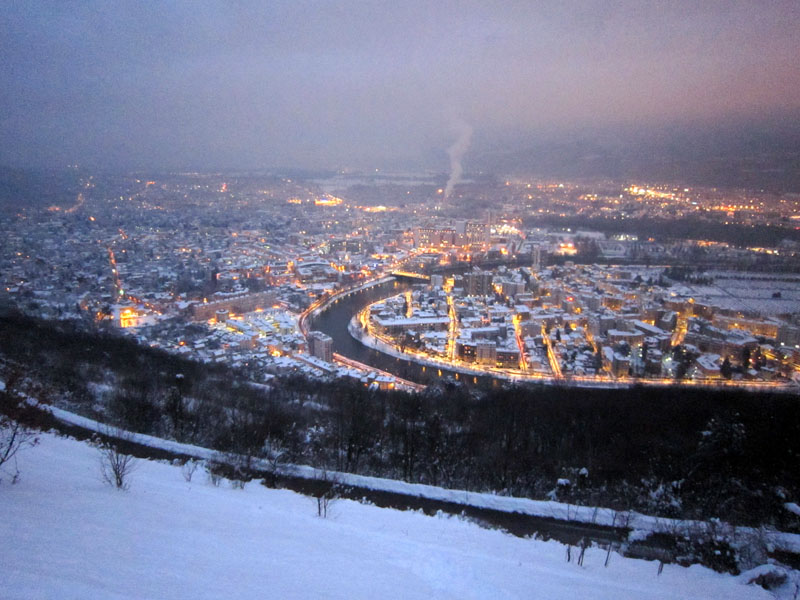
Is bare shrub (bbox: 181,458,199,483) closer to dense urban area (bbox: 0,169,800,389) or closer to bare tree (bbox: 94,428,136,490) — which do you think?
bare tree (bbox: 94,428,136,490)

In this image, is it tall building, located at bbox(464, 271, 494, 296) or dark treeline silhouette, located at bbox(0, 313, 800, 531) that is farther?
tall building, located at bbox(464, 271, 494, 296)

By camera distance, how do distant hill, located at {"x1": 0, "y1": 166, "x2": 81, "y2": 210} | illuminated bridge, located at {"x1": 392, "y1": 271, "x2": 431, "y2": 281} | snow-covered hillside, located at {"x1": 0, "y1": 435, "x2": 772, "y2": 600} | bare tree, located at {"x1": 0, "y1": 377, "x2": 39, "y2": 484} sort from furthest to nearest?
1. illuminated bridge, located at {"x1": 392, "y1": 271, "x2": 431, "y2": 281}
2. distant hill, located at {"x1": 0, "y1": 166, "x2": 81, "y2": 210}
3. bare tree, located at {"x1": 0, "y1": 377, "x2": 39, "y2": 484}
4. snow-covered hillside, located at {"x1": 0, "y1": 435, "x2": 772, "y2": 600}

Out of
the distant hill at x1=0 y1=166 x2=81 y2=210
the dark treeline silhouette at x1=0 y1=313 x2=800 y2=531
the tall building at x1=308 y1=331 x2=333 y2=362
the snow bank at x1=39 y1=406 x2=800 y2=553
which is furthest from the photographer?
the distant hill at x1=0 y1=166 x2=81 y2=210

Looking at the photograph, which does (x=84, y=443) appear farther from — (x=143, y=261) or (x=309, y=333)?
(x=143, y=261)

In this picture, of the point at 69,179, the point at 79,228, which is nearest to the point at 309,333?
the point at 79,228

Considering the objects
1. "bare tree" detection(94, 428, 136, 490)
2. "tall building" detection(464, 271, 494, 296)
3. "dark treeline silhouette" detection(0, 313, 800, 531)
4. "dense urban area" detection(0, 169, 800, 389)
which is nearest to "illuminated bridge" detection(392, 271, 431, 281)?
"dense urban area" detection(0, 169, 800, 389)

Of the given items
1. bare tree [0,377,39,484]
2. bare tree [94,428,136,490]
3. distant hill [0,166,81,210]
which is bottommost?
bare tree [94,428,136,490]

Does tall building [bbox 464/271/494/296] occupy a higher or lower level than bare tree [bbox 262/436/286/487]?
higher
